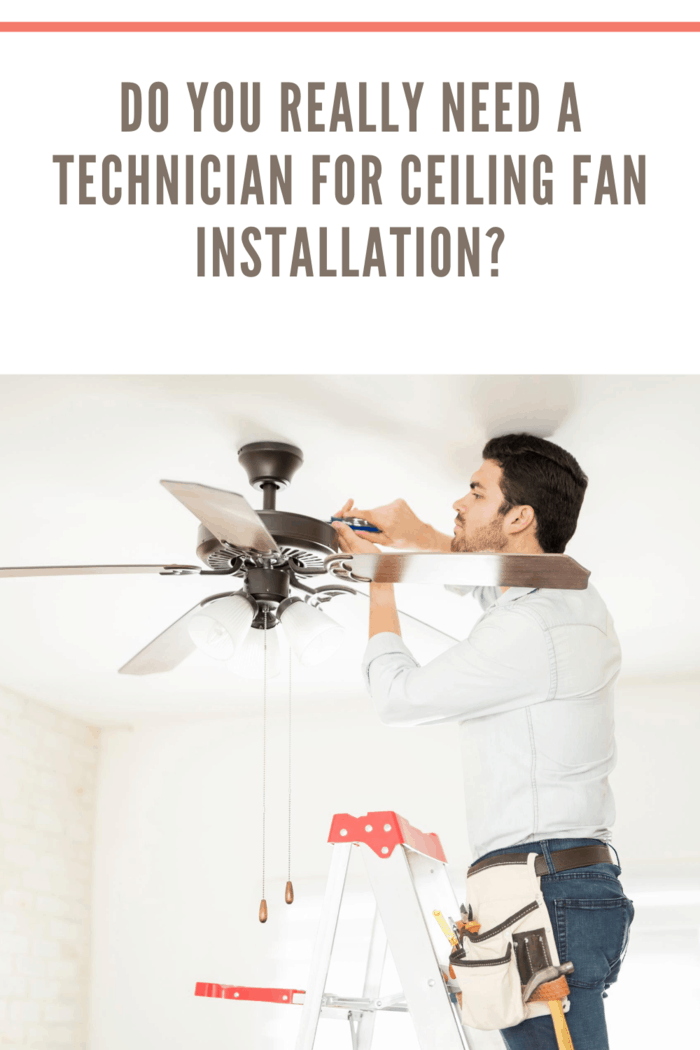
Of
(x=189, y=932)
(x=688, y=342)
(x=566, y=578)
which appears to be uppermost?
(x=688, y=342)

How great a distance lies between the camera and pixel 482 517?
6.43ft

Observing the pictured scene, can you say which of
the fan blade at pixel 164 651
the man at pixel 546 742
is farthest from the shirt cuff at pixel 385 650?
the fan blade at pixel 164 651

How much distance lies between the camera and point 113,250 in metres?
1.70

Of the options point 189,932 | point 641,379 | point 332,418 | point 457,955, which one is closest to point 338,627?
point 332,418

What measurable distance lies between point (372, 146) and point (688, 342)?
0.66 m

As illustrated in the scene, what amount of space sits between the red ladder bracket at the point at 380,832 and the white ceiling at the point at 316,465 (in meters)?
0.88

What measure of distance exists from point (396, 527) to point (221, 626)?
0.41m

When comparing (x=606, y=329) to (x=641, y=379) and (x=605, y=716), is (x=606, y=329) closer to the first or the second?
(x=641, y=379)

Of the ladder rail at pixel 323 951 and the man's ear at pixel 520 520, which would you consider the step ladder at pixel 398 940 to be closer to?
→ the ladder rail at pixel 323 951

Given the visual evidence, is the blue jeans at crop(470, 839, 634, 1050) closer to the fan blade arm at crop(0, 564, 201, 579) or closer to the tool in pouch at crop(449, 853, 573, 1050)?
the tool in pouch at crop(449, 853, 573, 1050)

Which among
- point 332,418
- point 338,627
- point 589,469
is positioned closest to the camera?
point 338,627

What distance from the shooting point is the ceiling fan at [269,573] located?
Result: 1.56 m

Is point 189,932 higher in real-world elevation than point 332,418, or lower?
lower

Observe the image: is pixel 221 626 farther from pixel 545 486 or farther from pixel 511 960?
pixel 511 960
